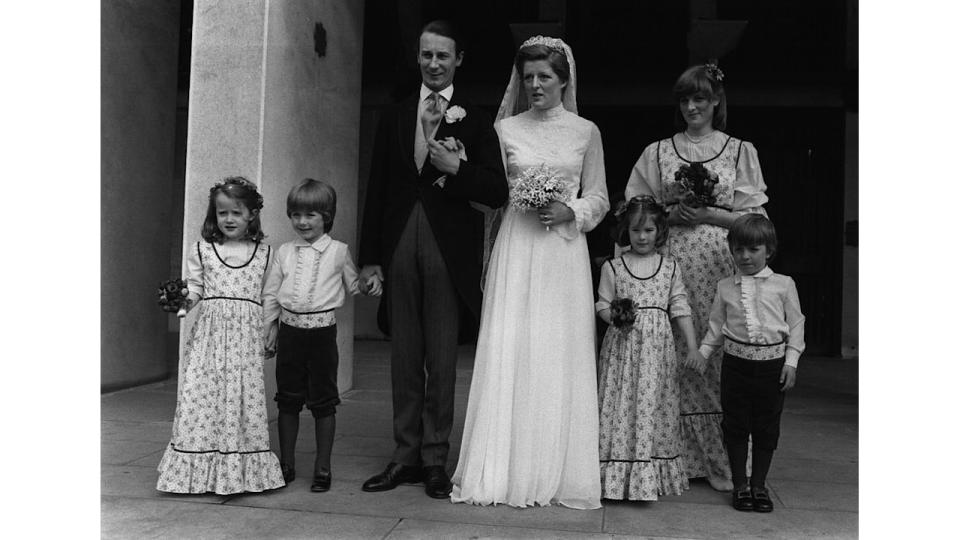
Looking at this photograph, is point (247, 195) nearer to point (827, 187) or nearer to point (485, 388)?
point (485, 388)

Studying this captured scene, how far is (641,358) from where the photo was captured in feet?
12.7

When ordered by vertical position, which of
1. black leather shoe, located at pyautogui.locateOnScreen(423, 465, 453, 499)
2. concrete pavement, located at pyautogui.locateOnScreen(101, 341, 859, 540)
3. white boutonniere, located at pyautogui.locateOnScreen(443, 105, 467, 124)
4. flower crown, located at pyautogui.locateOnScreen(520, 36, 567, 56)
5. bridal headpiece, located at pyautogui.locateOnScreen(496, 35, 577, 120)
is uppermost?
flower crown, located at pyautogui.locateOnScreen(520, 36, 567, 56)

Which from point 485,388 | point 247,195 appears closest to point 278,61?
point 247,195

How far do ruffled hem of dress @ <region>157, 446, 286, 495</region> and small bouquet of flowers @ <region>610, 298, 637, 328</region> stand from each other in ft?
5.89

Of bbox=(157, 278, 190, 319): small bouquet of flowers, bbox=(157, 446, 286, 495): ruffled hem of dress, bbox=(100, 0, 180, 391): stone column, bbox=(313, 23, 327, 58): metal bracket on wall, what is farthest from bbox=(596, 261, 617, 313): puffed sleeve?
bbox=(100, 0, 180, 391): stone column

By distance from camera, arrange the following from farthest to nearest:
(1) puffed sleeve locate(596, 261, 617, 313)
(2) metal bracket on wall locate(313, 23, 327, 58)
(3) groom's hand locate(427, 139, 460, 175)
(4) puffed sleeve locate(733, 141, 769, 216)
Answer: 1. (2) metal bracket on wall locate(313, 23, 327, 58)
2. (4) puffed sleeve locate(733, 141, 769, 216)
3. (1) puffed sleeve locate(596, 261, 617, 313)
4. (3) groom's hand locate(427, 139, 460, 175)

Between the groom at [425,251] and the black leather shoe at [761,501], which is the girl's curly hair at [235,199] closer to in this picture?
the groom at [425,251]

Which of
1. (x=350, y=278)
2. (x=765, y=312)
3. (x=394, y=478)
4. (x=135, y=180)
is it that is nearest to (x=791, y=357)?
(x=765, y=312)

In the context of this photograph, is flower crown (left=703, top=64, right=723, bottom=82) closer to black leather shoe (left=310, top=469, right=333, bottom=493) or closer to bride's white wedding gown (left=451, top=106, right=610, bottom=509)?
bride's white wedding gown (left=451, top=106, right=610, bottom=509)

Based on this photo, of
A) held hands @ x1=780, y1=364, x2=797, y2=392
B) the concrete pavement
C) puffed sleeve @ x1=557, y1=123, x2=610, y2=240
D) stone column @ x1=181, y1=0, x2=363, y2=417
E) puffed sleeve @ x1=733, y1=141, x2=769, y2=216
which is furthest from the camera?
stone column @ x1=181, y1=0, x2=363, y2=417

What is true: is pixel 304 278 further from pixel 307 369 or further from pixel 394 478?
pixel 394 478

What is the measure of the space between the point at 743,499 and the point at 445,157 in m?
2.05

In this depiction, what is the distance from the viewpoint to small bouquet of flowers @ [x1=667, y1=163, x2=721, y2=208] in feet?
13.1

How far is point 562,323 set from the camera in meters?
3.83
